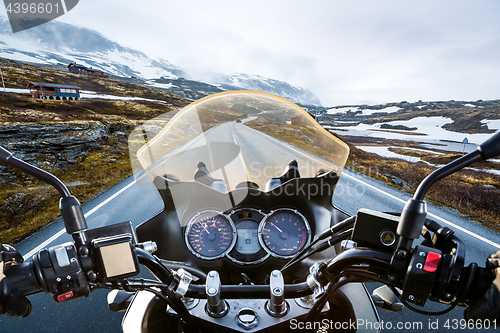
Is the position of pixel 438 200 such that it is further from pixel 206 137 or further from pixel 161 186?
pixel 161 186

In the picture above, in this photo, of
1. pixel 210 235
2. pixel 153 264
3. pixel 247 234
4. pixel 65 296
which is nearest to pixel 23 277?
pixel 65 296

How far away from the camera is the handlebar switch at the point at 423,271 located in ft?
2.93

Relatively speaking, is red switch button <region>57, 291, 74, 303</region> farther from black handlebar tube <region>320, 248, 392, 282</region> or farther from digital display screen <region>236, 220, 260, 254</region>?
digital display screen <region>236, 220, 260, 254</region>

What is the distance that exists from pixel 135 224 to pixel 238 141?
299 centimetres

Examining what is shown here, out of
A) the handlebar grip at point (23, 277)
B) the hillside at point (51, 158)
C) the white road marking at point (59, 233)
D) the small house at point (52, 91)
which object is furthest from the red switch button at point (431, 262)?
the small house at point (52, 91)

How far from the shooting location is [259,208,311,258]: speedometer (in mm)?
2330

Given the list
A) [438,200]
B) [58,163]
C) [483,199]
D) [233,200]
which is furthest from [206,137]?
[58,163]

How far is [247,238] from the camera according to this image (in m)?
2.44

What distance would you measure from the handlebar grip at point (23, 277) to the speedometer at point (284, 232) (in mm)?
1702

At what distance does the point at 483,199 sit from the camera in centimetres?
834

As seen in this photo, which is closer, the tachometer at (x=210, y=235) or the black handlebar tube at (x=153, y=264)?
the black handlebar tube at (x=153, y=264)

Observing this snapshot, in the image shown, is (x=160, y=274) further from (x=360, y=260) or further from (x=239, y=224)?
(x=239, y=224)

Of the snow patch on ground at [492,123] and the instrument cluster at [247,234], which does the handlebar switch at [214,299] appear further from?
the snow patch on ground at [492,123]

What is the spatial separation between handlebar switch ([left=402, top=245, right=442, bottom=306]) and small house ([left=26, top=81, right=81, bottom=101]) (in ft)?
176
